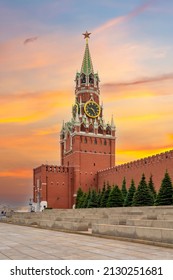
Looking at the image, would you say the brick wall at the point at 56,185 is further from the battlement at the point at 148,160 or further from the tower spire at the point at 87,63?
the tower spire at the point at 87,63

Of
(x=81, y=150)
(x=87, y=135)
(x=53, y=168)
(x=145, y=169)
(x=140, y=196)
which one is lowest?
(x=140, y=196)

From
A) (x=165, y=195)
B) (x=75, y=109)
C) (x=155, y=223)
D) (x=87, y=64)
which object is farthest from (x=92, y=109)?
(x=155, y=223)

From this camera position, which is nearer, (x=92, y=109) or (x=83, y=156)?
(x=83, y=156)

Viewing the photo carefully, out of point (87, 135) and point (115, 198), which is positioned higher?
point (87, 135)

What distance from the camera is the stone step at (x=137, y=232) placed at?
9.56 metres

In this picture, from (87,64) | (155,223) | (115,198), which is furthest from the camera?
(87,64)

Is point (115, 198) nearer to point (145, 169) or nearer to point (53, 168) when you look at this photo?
point (145, 169)

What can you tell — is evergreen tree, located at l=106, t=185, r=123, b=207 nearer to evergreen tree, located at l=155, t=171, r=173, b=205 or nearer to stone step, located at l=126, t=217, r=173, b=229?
evergreen tree, located at l=155, t=171, r=173, b=205

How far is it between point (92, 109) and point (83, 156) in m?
12.9

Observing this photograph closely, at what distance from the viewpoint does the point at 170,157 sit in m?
49.4

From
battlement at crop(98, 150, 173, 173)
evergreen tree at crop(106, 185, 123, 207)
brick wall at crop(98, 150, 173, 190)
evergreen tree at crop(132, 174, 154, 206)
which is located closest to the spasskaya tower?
Result: brick wall at crop(98, 150, 173, 190)

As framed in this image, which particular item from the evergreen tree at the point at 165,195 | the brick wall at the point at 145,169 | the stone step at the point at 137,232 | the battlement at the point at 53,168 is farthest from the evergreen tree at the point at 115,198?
the stone step at the point at 137,232

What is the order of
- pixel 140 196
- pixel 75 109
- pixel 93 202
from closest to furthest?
1. pixel 140 196
2. pixel 93 202
3. pixel 75 109

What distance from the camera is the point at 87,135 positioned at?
75250 mm
